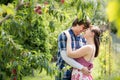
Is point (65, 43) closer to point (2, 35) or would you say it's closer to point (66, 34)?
point (66, 34)

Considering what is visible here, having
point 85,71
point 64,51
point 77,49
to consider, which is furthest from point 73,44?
point 85,71

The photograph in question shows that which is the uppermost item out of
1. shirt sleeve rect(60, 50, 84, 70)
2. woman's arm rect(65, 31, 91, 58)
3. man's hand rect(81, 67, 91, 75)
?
woman's arm rect(65, 31, 91, 58)

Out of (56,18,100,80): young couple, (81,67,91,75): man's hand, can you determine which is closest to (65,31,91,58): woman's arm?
(56,18,100,80): young couple

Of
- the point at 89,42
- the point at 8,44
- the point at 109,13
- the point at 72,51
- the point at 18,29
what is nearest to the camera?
the point at 109,13

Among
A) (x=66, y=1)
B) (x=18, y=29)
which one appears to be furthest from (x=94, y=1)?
(x=18, y=29)

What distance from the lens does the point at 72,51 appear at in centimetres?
481

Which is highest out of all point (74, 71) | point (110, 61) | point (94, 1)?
point (94, 1)

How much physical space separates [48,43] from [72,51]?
13.8ft

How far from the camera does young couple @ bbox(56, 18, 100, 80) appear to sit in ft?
15.9

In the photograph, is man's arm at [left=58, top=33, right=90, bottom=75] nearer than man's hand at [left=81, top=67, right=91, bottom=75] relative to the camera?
Yes

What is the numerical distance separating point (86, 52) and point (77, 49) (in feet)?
0.44

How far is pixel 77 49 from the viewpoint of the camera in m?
4.99

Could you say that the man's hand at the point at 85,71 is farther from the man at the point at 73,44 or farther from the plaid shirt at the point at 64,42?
the plaid shirt at the point at 64,42

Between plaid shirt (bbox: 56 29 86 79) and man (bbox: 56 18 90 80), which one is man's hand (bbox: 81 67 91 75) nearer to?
man (bbox: 56 18 90 80)
